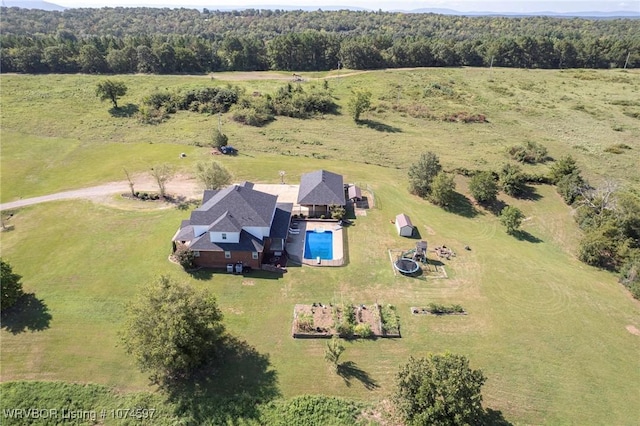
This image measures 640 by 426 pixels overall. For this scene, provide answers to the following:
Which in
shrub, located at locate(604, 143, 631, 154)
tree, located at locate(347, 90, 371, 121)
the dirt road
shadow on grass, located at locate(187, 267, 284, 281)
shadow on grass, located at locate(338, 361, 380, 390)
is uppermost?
tree, located at locate(347, 90, 371, 121)

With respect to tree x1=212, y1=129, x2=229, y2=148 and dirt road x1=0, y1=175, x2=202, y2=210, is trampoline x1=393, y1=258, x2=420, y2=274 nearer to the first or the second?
dirt road x1=0, y1=175, x2=202, y2=210

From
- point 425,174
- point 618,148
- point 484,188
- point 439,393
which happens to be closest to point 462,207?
point 484,188

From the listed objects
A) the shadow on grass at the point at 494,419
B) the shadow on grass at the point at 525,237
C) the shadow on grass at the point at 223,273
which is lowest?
the shadow on grass at the point at 494,419

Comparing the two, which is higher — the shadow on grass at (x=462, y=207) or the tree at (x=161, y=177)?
the tree at (x=161, y=177)

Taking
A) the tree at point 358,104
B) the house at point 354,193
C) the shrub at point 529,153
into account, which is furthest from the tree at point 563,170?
the tree at point 358,104

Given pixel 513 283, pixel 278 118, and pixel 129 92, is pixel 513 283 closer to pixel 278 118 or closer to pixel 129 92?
pixel 278 118

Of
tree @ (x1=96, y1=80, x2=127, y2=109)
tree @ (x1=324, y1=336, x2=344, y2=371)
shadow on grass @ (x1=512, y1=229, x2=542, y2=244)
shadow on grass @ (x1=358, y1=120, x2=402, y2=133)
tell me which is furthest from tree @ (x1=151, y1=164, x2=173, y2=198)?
shadow on grass @ (x1=512, y1=229, x2=542, y2=244)

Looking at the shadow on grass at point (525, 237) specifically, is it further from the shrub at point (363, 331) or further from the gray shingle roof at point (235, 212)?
the gray shingle roof at point (235, 212)
